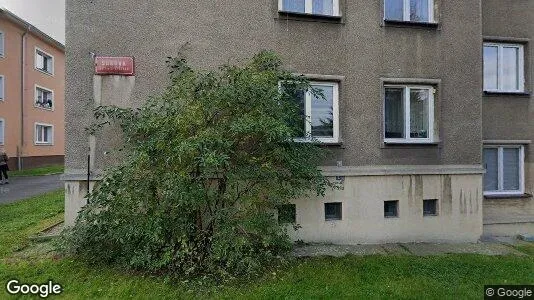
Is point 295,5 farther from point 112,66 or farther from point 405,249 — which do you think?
point 405,249

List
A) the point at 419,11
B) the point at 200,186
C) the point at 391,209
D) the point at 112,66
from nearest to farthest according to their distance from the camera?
1. the point at 200,186
2. the point at 112,66
3. the point at 391,209
4. the point at 419,11

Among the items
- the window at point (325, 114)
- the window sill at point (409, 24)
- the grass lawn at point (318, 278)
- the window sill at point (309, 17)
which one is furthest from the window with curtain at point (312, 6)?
the grass lawn at point (318, 278)

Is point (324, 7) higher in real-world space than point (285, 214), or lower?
higher

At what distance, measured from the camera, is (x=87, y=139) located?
589cm

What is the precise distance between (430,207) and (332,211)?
2.11 m

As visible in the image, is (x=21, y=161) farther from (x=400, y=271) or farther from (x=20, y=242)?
(x=400, y=271)

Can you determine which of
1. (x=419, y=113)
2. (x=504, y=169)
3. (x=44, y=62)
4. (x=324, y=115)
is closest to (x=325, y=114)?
(x=324, y=115)

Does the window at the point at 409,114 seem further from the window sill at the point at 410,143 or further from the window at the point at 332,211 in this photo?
the window at the point at 332,211

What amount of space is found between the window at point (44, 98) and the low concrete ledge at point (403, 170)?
2246 cm

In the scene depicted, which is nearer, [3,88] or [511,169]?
[511,169]

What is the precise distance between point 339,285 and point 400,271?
116cm

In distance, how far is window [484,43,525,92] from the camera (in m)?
8.09

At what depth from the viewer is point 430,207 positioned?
6.93m

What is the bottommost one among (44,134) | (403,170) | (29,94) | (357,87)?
(403,170)
